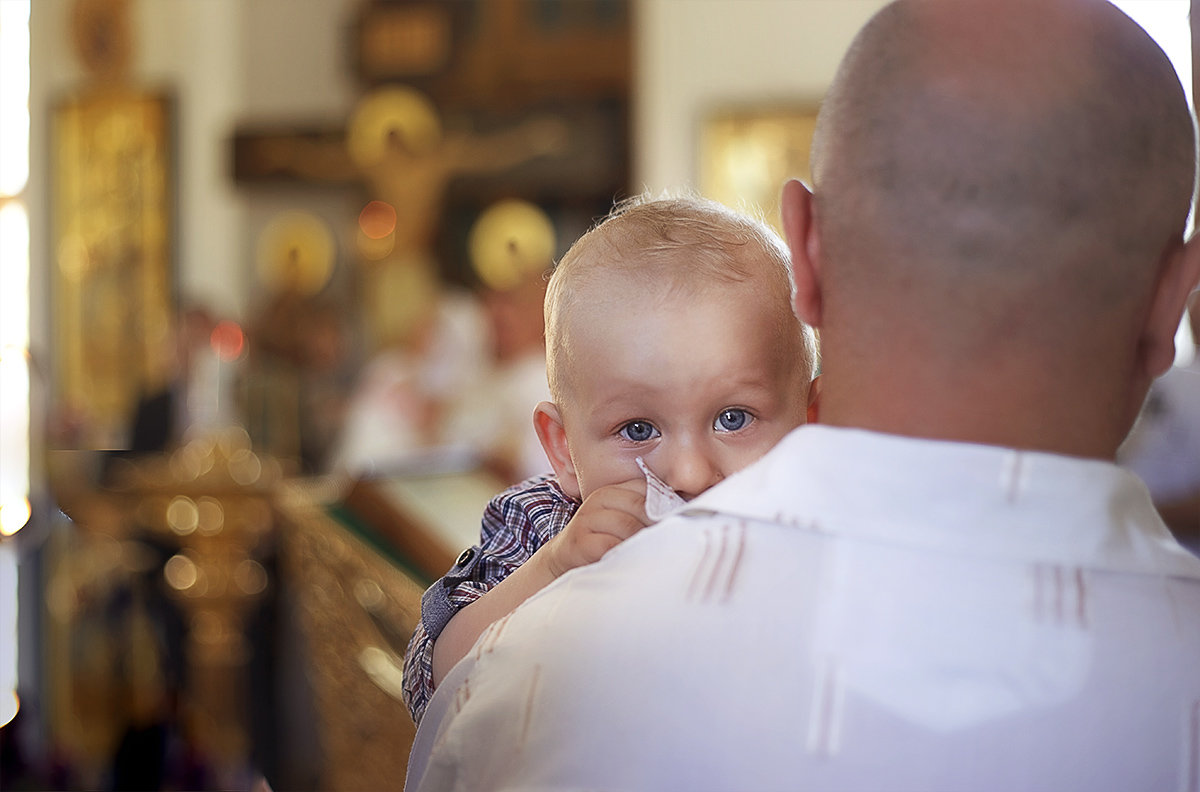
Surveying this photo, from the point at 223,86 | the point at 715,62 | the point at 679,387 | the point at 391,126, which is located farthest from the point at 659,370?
the point at 223,86

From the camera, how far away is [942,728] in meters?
0.81

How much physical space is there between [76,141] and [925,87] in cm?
928

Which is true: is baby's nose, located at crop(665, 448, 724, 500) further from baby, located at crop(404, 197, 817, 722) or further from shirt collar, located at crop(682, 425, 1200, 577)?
shirt collar, located at crop(682, 425, 1200, 577)

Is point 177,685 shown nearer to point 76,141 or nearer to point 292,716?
point 292,716

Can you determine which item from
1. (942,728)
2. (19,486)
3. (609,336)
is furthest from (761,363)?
(19,486)

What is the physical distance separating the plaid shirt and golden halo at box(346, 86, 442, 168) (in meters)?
7.78

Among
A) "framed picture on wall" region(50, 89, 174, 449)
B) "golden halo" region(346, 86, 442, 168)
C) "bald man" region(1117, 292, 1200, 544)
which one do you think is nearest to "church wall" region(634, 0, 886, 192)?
"golden halo" region(346, 86, 442, 168)

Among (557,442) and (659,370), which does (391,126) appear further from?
(659,370)

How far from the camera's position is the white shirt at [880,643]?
817 millimetres

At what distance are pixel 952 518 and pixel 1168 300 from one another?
8.2 inches

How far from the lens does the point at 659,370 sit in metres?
1.24

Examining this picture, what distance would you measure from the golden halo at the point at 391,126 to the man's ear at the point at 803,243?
27.0 feet

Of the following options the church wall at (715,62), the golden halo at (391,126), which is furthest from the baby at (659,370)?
the golden halo at (391,126)

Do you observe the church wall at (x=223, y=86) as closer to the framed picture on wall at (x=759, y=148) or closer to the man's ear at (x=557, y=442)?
the framed picture on wall at (x=759, y=148)
